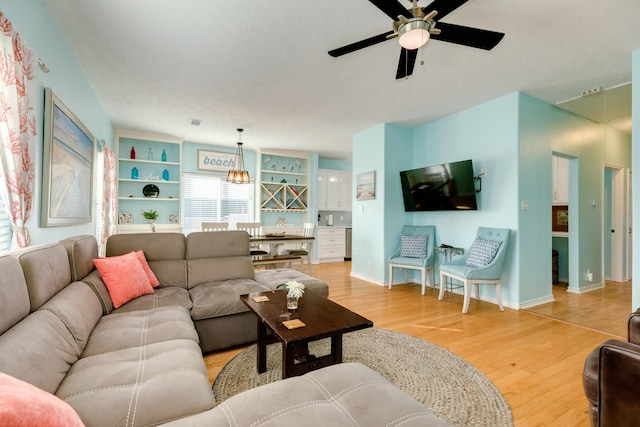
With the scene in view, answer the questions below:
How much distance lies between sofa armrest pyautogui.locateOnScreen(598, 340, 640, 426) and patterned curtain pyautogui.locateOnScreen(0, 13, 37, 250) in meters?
2.87

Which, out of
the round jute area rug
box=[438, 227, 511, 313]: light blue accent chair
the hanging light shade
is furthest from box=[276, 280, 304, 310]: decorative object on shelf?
the hanging light shade

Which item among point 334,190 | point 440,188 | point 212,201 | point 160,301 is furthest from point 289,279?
point 334,190

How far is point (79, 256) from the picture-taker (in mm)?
2047

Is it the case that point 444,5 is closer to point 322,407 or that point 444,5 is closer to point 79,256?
point 322,407

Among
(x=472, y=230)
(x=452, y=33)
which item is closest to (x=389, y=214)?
(x=472, y=230)

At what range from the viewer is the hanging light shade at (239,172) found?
199 inches

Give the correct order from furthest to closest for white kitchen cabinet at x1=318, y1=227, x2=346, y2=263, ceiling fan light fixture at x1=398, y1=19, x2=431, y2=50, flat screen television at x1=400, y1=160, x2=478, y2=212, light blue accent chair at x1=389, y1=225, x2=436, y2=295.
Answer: white kitchen cabinet at x1=318, y1=227, x2=346, y2=263
light blue accent chair at x1=389, y1=225, x2=436, y2=295
flat screen television at x1=400, y1=160, x2=478, y2=212
ceiling fan light fixture at x1=398, y1=19, x2=431, y2=50

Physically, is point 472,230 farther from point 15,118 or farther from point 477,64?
point 15,118

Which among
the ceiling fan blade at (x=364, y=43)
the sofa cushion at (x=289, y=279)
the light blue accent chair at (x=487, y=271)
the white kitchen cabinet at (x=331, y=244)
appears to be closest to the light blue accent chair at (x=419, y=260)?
the light blue accent chair at (x=487, y=271)

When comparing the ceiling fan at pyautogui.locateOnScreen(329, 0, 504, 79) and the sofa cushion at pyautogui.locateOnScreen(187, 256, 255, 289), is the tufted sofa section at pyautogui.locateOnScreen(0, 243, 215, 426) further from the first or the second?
the ceiling fan at pyautogui.locateOnScreen(329, 0, 504, 79)

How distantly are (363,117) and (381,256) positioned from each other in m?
2.25

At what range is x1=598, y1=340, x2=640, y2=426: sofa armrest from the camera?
0.97 metres

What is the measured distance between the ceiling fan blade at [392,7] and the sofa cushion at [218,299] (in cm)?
235

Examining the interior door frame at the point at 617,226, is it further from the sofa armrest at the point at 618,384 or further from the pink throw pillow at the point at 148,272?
the pink throw pillow at the point at 148,272
